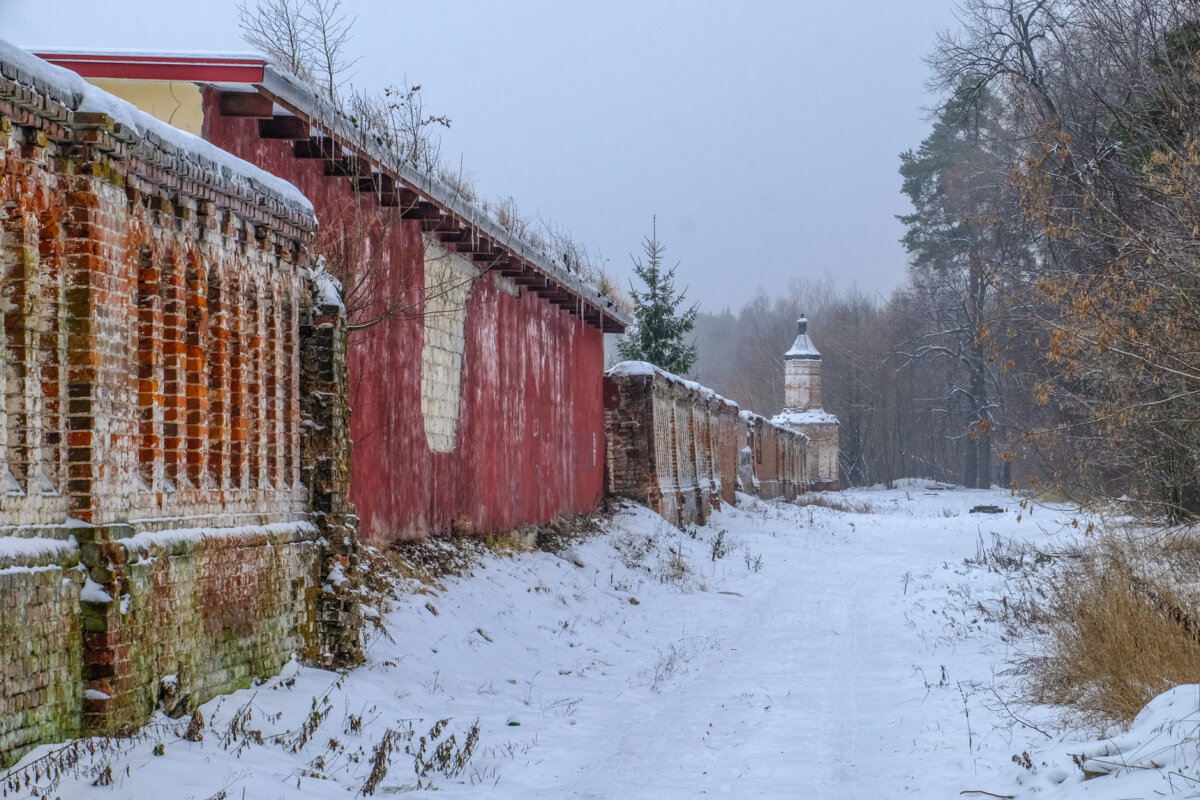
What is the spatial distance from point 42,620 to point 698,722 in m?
4.49

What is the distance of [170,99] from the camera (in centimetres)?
916

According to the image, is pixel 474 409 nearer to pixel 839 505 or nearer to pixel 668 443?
pixel 668 443

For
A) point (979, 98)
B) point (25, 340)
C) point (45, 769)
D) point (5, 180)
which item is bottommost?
point (45, 769)

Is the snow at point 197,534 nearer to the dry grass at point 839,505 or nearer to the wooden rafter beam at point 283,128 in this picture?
the wooden rafter beam at point 283,128

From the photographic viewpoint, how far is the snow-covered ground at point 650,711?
5.66 meters

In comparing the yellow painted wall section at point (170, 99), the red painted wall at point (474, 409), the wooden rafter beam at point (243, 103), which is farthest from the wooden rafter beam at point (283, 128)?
the yellow painted wall section at point (170, 99)

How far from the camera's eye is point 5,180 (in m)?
4.94

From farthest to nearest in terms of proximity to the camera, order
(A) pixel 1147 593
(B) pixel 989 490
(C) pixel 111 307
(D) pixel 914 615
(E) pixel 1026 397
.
Result: (B) pixel 989 490 → (E) pixel 1026 397 → (D) pixel 914 615 → (A) pixel 1147 593 → (C) pixel 111 307

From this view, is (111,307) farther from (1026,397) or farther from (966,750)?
(1026,397)

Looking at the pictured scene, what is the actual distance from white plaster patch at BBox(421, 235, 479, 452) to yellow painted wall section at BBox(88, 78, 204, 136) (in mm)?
3699

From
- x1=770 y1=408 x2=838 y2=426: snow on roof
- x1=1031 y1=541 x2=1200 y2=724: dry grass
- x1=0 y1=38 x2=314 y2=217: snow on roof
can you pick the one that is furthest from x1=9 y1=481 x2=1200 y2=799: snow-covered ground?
x1=770 y1=408 x2=838 y2=426: snow on roof

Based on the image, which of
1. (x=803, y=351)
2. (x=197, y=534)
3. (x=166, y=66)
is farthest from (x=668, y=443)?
(x=803, y=351)

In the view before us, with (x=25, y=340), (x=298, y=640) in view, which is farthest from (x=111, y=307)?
(x=298, y=640)

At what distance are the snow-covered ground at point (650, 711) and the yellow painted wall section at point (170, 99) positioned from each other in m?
4.18
